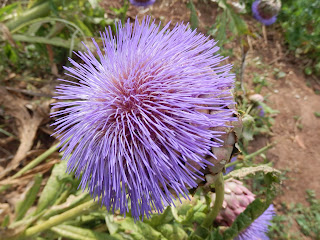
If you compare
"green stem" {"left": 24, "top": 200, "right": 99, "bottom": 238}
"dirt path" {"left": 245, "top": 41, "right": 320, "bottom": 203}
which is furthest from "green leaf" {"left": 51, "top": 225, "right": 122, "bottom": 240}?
"dirt path" {"left": 245, "top": 41, "right": 320, "bottom": 203}

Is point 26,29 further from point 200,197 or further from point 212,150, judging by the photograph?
point 212,150

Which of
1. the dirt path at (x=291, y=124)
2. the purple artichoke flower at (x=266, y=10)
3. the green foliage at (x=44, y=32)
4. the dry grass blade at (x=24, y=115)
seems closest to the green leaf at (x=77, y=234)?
the dry grass blade at (x=24, y=115)

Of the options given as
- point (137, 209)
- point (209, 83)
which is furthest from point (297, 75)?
point (137, 209)

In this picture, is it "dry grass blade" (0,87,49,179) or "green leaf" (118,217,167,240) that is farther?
"dry grass blade" (0,87,49,179)

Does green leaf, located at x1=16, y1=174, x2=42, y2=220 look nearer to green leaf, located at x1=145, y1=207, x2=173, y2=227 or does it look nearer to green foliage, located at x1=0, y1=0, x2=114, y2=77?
green leaf, located at x1=145, y1=207, x2=173, y2=227

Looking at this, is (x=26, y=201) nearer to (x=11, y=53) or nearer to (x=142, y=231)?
(x=142, y=231)

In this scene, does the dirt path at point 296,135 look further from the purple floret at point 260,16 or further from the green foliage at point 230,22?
the green foliage at point 230,22
